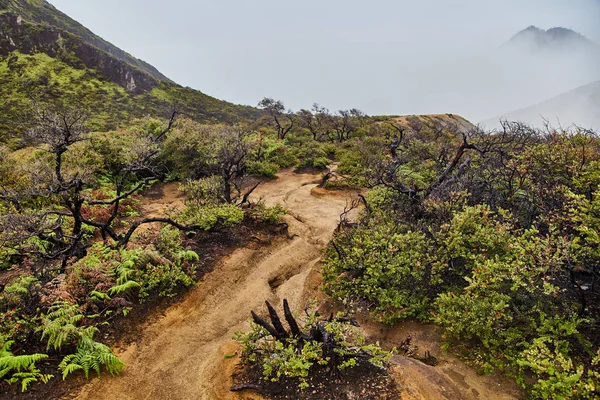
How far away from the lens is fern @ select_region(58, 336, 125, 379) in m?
6.10

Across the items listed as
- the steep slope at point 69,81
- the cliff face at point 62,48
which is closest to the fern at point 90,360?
the steep slope at point 69,81

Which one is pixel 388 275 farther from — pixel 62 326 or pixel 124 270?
pixel 62 326

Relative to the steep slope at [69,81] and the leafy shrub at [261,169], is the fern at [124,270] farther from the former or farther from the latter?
the steep slope at [69,81]

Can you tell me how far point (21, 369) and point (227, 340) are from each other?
399 cm

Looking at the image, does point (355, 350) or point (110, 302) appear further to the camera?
point (110, 302)

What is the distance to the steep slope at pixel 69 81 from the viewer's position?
4012 cm

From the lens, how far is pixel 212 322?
862 cm

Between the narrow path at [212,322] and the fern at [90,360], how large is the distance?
0.82 feet

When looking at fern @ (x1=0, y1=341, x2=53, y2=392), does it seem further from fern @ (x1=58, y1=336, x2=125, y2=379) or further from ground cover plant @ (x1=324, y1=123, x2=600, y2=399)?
ground cover plant @ (x1=324, y1=123, x2=600, y2=399)

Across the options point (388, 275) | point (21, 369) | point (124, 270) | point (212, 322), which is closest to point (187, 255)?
point (124, 270)

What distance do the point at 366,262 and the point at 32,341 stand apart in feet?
25.8

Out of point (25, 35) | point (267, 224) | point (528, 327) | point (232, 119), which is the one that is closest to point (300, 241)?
point (267, 224)

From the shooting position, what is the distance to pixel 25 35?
157 feet

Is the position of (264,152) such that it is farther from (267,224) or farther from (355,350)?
(355,350)
